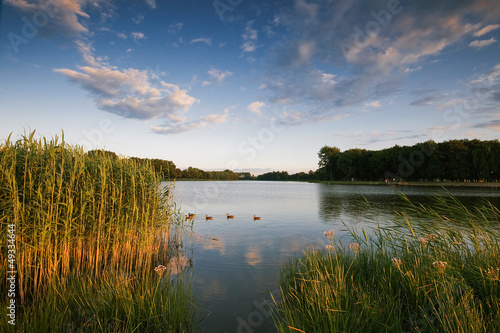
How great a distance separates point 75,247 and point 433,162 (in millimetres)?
92280

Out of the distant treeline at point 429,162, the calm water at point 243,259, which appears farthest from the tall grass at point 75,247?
the distant treeline at point 429,162

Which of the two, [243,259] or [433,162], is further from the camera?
[433,162]

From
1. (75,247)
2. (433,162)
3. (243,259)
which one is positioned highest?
(433,162)

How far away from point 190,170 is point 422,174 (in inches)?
4475

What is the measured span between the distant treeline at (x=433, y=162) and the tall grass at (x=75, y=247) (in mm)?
85145

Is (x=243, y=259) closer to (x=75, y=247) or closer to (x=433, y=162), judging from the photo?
(x=75, y=247)

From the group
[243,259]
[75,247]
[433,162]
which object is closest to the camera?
[75,247]

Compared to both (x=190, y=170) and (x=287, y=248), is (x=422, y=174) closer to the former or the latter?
(x=287, y=248)

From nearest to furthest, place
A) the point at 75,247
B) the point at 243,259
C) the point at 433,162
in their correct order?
the point at 75,247
the point at 243,259
the point at 433,162

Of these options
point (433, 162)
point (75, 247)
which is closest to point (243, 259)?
point (75, 247)

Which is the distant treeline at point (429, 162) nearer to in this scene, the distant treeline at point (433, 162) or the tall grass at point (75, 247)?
the distant treeline at point (433, 162)

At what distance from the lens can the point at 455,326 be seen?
3650mm

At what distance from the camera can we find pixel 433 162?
74938mm

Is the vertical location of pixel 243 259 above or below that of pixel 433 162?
below
